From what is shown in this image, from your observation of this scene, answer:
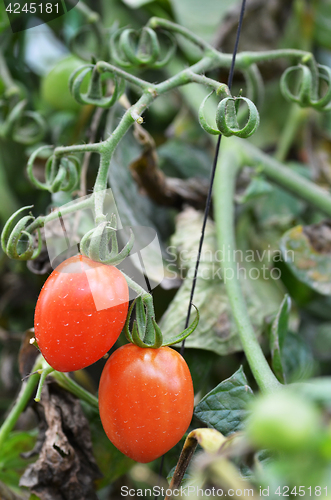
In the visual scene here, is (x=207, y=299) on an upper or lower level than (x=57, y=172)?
lower

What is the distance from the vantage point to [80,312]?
0.37 meters

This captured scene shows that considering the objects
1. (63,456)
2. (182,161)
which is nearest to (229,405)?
(63,456)

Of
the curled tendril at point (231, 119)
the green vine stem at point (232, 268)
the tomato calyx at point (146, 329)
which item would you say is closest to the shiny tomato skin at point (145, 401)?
the tomato calyx at point (146, 329)

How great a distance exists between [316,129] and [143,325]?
2.74 ft

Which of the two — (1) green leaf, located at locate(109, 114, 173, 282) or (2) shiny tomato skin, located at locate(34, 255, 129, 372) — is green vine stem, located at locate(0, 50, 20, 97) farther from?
(2) shiny tomato skin, located at locate(34, 255, 129, 372)

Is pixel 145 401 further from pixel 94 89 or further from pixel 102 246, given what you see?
Answer: pixel 94 89

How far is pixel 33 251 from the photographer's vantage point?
456 millimetres

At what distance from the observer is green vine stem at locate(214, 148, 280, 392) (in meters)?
0.48

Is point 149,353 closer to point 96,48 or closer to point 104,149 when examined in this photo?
point 104,149

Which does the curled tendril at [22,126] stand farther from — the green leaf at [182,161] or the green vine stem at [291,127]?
the green vine stem at [291,127]

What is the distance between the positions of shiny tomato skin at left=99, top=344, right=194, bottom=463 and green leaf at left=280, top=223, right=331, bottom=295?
0.37 m

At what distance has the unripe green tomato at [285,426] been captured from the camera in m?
0.19

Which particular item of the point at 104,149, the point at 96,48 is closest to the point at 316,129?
the point at 96,48

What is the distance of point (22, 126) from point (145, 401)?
2.44 feet
